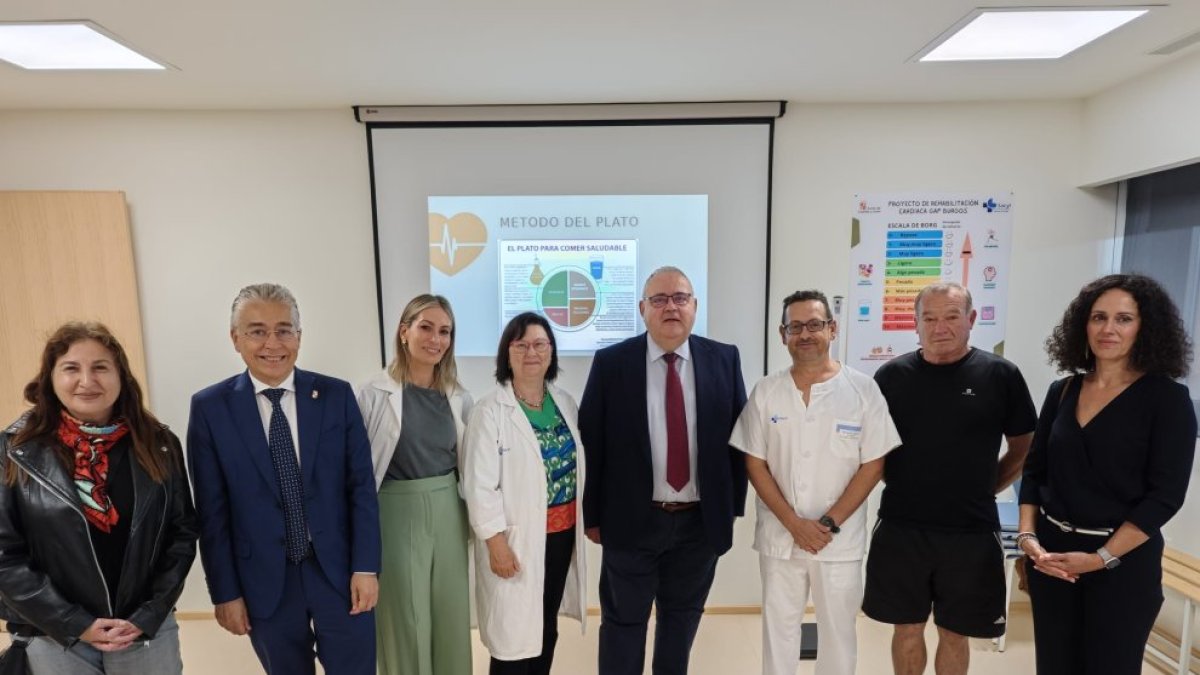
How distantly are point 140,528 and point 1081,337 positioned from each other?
288cm

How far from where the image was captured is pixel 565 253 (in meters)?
3.10

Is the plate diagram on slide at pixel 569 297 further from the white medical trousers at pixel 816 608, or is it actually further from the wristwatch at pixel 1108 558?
the wristwatch at pixel 1108 558

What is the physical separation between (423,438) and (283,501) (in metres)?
0.46

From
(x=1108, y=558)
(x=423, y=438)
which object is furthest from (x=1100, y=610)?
(x=423, y=438)

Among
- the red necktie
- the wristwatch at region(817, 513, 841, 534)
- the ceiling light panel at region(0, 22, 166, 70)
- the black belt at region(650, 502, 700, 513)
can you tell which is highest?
the ceiling light panel at region(0, 22, 166, 70)

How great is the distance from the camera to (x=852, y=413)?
201 cm

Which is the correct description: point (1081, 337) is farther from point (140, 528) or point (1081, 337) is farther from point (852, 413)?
point (140, 528)

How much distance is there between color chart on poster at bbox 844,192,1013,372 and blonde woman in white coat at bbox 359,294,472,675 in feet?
7.38

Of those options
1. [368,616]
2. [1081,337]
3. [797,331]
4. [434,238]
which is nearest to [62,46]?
[434,238]

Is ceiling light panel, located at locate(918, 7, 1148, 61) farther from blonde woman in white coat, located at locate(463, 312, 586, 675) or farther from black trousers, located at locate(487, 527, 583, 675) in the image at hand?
black trousers, located at locate(487, 527, 583, 675)

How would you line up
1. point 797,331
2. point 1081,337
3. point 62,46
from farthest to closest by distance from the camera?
point 62,46 < point 797,331 < point 1081,337

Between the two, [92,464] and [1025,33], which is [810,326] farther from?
[92,464]

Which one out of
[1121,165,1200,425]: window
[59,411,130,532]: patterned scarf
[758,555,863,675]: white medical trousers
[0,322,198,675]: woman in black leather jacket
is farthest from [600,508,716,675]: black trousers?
[1121,165,1200,425]: window

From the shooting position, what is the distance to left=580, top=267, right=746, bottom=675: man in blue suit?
2062mm
